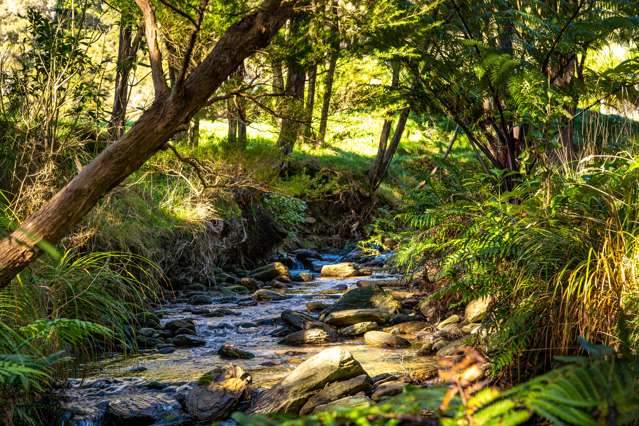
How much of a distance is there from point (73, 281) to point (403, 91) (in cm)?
365

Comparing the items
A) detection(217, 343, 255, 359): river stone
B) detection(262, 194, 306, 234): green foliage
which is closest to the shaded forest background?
detection(217, 343, 255, 359): river stone

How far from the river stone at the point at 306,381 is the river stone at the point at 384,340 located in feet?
4.95

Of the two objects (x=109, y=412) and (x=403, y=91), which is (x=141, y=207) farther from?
(x=109, y=412)

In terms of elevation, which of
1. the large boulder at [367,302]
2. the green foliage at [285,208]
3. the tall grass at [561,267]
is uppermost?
the tall grass at [561,267]

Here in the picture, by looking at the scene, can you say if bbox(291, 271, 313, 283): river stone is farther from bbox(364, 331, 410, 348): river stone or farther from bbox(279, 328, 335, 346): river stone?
bbox(364, 331, 410, 348): river stone

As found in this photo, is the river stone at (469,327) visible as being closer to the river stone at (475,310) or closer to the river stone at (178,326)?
the river stone at (475,310)

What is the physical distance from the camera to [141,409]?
15.0 ft

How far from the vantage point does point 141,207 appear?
354 inches

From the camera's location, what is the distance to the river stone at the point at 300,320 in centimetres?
702

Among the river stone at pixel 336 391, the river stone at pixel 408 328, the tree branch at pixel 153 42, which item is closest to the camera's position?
the tree branch at pixel 153 42

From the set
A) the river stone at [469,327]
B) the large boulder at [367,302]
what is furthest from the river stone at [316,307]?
the river stone at [469,327]

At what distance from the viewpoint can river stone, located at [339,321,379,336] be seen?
22.7 feet

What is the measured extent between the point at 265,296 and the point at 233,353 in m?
3.00

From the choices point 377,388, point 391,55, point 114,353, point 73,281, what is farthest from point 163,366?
point 391,55
